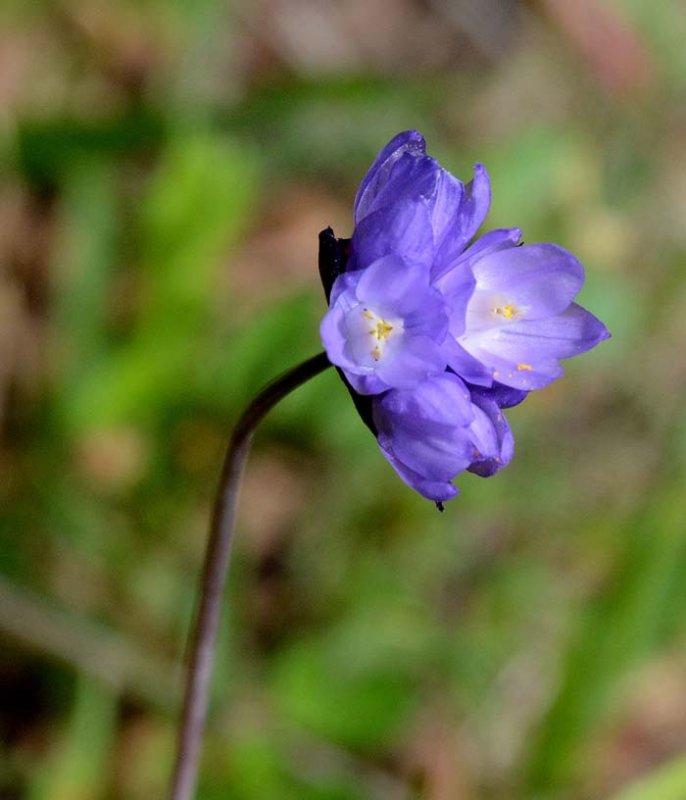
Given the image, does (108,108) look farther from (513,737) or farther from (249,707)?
(513,737)

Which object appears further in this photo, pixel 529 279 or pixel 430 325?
pixel 529 279

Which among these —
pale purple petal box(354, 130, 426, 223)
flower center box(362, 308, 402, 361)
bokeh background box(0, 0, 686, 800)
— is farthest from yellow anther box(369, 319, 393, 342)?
bokeh background box(0, 0, 686, 800)

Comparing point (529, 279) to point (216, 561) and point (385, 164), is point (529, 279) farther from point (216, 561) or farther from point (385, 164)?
point (216, 561)

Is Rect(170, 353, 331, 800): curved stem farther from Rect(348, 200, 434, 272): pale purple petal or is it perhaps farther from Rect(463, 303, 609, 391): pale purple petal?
Rect(463, 303, 609, 391): pale purple petal

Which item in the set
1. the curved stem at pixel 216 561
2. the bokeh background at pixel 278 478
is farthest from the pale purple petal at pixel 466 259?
the bokeh background at pixel 278 478

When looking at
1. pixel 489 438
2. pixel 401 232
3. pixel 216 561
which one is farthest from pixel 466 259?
pixel 216 561

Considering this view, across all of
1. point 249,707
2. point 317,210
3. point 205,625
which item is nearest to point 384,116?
point 317,210

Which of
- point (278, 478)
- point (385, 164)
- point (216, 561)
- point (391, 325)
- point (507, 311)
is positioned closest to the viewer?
point (391, 325)
